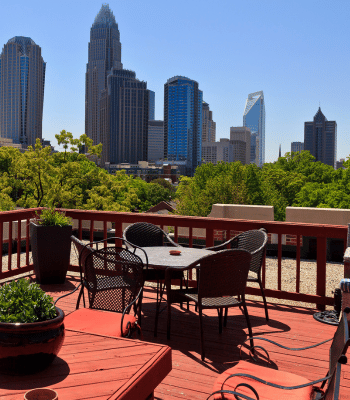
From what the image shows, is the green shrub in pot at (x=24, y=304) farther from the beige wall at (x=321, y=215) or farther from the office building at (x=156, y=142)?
the office building at (x=156, y=142)

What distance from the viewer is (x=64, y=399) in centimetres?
124

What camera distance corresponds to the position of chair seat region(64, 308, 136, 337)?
237 cm

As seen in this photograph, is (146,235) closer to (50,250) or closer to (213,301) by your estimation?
(50,250)

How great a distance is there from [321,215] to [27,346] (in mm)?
10999

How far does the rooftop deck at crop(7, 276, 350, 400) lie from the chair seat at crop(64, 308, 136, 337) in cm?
47

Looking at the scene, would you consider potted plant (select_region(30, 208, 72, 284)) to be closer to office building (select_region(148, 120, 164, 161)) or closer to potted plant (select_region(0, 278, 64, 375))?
potted plant (select_region(0, 278, 64, 375))

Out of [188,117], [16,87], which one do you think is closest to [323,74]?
[188,117]

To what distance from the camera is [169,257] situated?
12.0ft

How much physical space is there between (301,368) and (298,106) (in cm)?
12363

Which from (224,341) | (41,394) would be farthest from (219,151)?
(41,394)

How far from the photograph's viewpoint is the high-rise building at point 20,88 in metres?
171

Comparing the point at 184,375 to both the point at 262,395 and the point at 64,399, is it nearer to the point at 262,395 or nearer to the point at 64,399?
the point at 262,395

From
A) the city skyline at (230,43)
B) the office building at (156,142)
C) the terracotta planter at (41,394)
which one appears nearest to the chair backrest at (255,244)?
the terracotta planter at (41,394)

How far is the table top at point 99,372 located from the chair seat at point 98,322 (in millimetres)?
619
